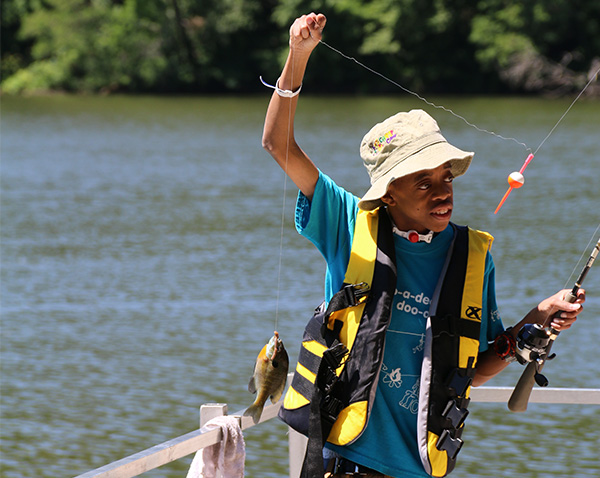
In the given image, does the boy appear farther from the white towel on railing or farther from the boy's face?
the white towel on railing

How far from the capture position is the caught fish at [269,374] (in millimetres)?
2799

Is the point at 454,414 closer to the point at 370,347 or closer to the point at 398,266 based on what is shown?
the point at 370,347

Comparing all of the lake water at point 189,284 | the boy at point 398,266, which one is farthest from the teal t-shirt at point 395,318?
the lake water at point 189,284

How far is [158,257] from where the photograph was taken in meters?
14.1

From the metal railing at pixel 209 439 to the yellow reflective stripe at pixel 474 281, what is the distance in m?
0.57

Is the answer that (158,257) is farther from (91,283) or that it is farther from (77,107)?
(77,107)

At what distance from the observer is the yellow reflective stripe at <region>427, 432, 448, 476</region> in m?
2.51

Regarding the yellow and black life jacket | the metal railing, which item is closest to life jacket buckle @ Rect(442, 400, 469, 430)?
the yellow and black life jacket

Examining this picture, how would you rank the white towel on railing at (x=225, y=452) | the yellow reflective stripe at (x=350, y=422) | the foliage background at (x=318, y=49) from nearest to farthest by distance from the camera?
the yellow reflective stripe at (x=350, y=422) < the white towel on railing at (x=225, y=452) < the foliage background at (x=318, y=49)

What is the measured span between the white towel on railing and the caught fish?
3.7 inches

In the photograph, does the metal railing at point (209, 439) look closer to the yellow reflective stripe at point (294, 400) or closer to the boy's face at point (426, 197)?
the yellow reflective stripe at point (294, 400)

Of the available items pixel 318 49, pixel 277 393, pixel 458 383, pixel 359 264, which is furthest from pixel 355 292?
pixel 318 49

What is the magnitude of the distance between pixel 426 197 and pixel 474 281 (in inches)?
9.7

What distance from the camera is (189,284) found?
12586 millimetres
